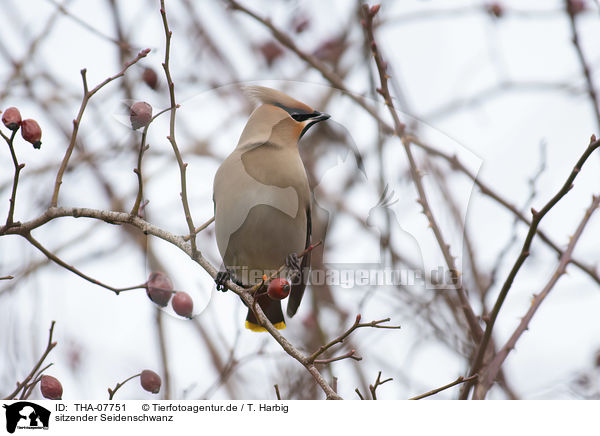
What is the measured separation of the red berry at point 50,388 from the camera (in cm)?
179

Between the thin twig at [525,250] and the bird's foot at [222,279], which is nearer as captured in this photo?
the thin twig at [525,250]

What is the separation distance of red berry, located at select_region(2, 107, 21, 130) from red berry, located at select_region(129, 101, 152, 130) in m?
0.29

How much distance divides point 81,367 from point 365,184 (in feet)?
8.84

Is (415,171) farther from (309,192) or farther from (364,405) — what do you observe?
(364,405)

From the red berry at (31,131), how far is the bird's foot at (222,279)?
58 cm

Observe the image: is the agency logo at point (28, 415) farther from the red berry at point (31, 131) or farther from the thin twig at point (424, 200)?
the thin twig at point (424, 200)

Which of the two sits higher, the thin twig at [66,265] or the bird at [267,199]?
the bird at [267,199]

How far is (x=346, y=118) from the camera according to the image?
1896 millimetres

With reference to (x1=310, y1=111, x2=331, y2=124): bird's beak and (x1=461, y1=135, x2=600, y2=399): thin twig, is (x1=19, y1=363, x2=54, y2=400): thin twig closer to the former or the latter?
(x1=310, y1=111, x2=331, y2=124): bird's beak

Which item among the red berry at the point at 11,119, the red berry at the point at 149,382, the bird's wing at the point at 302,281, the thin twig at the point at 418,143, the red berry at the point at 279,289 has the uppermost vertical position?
the thin twig at the point at 418,143

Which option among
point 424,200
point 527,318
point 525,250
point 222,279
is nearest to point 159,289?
point 222,279

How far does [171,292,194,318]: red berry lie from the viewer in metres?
1.91

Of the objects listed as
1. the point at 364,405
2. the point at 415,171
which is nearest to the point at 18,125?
the point at 415,171

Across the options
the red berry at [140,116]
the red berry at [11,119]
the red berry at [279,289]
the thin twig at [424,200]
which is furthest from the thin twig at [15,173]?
the thin twig at [424,200]
